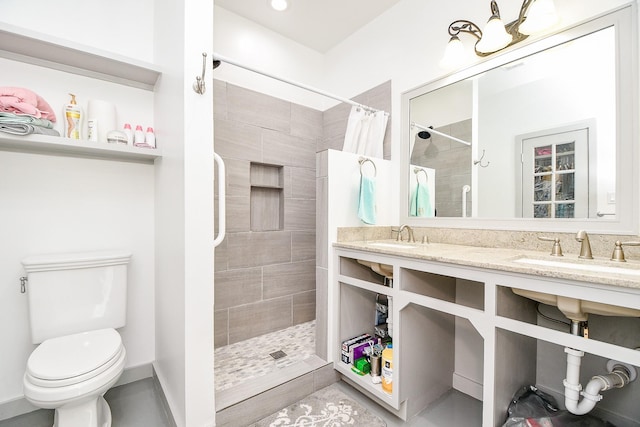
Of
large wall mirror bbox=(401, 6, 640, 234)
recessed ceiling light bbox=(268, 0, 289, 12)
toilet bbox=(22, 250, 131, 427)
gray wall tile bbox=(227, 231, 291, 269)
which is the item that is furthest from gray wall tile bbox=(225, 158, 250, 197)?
large wall mirror bbox=(401, 6, 640, 234)

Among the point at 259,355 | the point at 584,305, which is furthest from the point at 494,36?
the point at 259,355

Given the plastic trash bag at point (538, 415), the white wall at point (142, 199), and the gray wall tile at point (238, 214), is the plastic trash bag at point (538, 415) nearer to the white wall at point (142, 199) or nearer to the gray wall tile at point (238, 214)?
the white wall at point (142, 199)

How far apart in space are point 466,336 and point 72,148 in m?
2.71

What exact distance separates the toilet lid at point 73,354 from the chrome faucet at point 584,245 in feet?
7.68

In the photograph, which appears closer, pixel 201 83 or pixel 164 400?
pixel 201 83

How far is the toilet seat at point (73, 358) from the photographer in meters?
1.21

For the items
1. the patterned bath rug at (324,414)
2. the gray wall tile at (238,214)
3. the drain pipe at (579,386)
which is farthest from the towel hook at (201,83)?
the drain pipe at (579,386)

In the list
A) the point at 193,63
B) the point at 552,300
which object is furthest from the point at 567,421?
the point at 193,63

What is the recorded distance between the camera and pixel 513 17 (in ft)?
5.44

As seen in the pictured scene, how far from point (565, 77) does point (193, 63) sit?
6.35ft

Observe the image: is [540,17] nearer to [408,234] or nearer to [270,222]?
[408,234]

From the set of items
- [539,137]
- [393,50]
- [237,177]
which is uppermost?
[393,50]

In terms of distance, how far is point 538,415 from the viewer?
1.29 m

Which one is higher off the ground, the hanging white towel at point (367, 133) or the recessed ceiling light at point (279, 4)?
the recessed ceiling light at point (279, 4)
